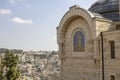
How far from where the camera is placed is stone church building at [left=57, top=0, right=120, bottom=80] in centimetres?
1541

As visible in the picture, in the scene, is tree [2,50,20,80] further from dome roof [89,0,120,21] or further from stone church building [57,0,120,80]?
dome roof [89,0,120,21]

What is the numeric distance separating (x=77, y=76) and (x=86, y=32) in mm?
3816

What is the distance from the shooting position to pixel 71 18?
1909cm

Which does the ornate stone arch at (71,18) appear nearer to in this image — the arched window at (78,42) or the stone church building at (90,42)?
the stone church building at (90,42)

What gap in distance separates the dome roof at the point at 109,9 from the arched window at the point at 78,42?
298cm

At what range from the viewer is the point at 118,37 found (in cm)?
1464

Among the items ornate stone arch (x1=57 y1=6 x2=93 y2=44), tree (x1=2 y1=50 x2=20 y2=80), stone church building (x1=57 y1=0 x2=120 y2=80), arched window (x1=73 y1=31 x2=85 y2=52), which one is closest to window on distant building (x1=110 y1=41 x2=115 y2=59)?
stone church building (x1=57 y1=0 x2=120 y2=80)

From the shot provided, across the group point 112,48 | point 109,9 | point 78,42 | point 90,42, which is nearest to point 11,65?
point 78,42

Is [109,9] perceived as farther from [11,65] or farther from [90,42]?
[11,65]

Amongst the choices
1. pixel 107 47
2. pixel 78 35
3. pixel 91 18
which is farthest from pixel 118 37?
pixel 78 35

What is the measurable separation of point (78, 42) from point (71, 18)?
2271 millimetres

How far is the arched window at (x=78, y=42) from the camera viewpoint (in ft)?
58.7

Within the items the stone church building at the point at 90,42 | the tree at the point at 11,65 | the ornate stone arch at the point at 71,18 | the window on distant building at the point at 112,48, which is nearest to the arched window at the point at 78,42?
the stone church building at the point at 90,42

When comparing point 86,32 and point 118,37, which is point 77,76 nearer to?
point 86,32
